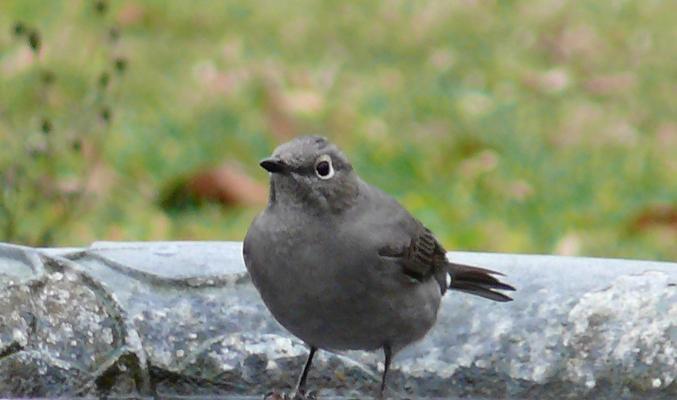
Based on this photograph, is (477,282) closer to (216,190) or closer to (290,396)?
(290,396)

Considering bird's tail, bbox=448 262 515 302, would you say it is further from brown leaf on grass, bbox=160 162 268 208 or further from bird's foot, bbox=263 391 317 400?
brown leaf on grass, bbox=160 162 268 208

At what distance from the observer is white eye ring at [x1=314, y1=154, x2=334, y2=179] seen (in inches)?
164

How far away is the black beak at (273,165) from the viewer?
398cm

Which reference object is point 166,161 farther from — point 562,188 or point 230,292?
point 230,292

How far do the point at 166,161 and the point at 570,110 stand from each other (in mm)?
2598

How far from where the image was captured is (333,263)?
4.26 metres

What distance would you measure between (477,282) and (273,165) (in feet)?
2.95

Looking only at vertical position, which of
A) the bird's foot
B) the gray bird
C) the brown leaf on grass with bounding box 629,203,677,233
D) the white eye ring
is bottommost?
the bird's foot

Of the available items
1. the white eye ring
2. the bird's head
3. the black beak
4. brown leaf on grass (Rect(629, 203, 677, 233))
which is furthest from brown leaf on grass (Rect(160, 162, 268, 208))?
the black beak

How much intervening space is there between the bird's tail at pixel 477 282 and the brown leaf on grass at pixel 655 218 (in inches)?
125

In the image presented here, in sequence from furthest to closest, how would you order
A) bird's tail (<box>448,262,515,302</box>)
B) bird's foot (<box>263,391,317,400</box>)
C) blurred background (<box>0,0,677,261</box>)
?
blurred background (<box>0,0,677,261</box>) < bird's tail (<box>448,262,515,302</box>) < bird's foot (<box>263,391,317,400</box>)

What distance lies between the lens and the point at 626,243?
7.62 m

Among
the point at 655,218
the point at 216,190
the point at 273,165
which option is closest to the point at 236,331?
the point at 273,165

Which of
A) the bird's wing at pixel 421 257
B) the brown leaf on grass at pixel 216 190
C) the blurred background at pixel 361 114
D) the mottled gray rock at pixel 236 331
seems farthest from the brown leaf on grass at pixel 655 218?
the mottled gray rock at pixel 236 331
